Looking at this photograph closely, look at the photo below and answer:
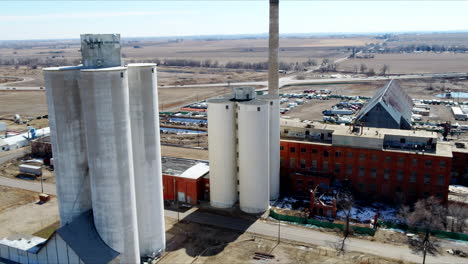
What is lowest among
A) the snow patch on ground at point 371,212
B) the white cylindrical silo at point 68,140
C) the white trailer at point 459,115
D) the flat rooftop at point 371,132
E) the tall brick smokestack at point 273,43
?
the snow patch on ground at point 371,212

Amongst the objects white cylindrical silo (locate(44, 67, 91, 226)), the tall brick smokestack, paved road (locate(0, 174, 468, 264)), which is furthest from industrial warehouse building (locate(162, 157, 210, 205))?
white cylindrical silo (locate(44, 67, 91, 226))

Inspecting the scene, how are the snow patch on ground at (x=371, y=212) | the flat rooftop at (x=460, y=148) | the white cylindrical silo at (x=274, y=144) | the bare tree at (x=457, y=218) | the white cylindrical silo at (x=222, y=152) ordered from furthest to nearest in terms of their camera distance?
1. the flat rooftop at (x=460, y=148)
2. the white cylindrical silo at (x=274, y=144)
3. the snow patch on ground at (x=371, y=212)
4. the white cylindrical silo at (x=222, y=152)
5. the bare tree at (x=457, y=218)

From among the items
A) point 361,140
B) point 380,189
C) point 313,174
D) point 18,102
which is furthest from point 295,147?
point 18,102

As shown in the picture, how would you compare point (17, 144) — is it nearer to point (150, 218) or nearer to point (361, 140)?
point (150, 218)

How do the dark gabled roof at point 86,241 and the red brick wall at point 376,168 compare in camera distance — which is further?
the red brick wall at point 376,168

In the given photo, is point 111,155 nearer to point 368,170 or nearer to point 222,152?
point 222,152

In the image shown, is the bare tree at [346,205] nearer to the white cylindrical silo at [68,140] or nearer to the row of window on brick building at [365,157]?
the row of window on brick building at [365,157]

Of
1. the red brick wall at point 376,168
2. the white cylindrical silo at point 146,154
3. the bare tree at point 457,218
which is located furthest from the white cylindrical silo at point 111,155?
the bare tree at point 457,218
